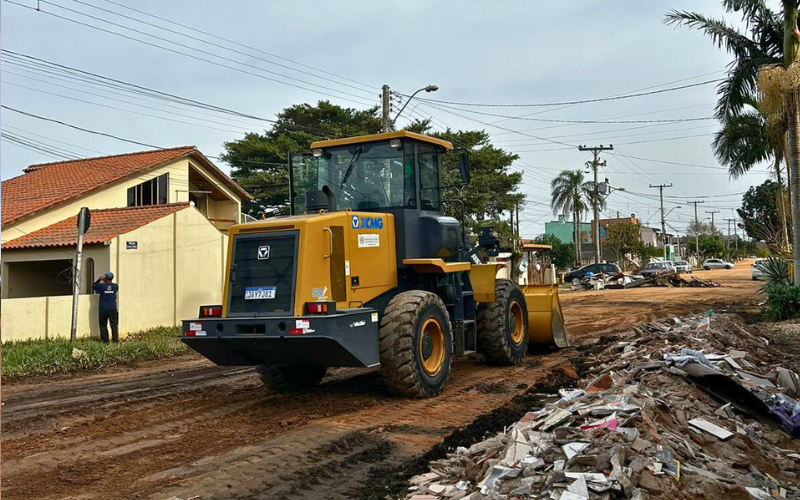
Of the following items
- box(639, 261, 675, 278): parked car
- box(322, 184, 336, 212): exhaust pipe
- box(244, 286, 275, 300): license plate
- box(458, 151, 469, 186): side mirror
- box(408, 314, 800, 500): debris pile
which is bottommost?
box(408, 314, 800, 500): debris pile

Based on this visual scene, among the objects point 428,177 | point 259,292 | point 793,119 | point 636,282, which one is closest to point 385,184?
point 428,177

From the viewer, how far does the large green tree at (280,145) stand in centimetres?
3572

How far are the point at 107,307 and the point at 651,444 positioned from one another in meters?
13.7

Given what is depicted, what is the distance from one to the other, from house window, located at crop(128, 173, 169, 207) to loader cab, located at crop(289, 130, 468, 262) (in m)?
16.1

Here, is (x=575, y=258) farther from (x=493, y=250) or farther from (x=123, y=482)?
(x=123, y=482)

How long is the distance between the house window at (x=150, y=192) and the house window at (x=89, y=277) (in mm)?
5688

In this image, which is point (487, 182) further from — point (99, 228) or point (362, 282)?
point (362, 282)

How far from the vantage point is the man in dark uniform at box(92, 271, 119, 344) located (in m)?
15.8

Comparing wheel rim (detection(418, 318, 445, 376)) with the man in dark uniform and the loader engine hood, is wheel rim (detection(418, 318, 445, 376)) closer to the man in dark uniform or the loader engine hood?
the loader engine hood

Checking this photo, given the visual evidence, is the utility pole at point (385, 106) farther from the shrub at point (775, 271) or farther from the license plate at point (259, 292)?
the license plate at point (259, 292)

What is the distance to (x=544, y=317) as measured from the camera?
12.5m

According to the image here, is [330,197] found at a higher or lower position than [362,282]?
higher

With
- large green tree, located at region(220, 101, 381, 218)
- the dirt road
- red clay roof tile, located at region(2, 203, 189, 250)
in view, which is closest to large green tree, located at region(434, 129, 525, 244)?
large green tree, located at region(220, 101, 381, 218)

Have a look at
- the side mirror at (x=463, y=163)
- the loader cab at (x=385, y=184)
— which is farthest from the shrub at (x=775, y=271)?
the loader cab at (x=385, y=184)
